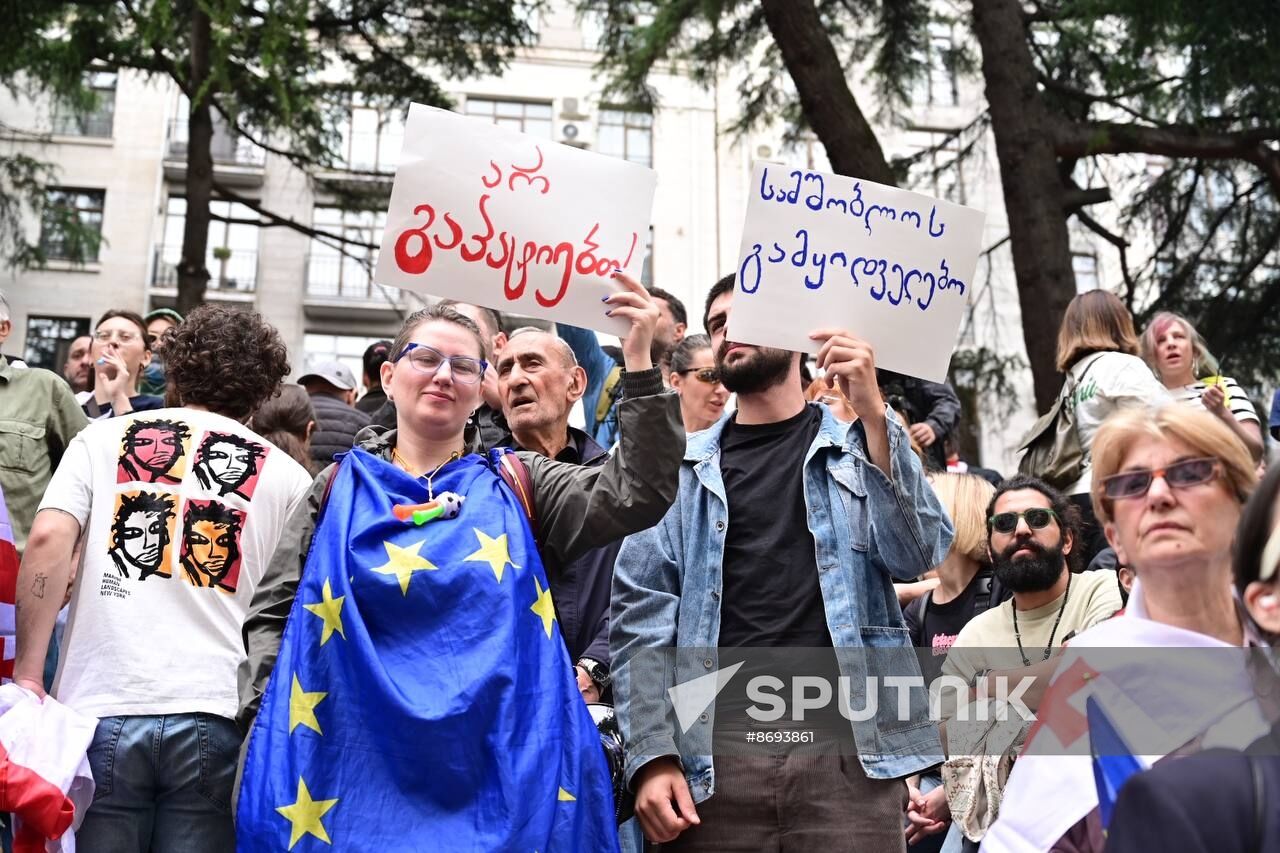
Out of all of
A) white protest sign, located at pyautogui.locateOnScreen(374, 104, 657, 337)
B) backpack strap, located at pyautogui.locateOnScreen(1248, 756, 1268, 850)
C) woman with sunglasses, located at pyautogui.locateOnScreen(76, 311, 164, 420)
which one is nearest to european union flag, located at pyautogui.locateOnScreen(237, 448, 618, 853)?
white protest sign, located at pyautogui.locateOnScreen(374, 104, 657, 337)

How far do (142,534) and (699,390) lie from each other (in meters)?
2.70

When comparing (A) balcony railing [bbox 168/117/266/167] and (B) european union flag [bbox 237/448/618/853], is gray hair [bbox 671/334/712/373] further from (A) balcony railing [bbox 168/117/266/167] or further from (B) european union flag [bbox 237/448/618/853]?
(A) balcony railing [bbox 168/117/266/167]

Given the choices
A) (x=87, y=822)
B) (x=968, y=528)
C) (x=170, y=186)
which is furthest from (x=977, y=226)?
(x=170, y=186)

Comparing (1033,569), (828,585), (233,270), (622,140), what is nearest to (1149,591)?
(828,585)

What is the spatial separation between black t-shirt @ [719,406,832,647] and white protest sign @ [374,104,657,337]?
23.7 inches

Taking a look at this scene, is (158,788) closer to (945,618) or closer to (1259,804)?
(1259,804)

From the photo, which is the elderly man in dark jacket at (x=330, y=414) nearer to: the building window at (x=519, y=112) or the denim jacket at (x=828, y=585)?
the denim jacket at (x=828, y=585)

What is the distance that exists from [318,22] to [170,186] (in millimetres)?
20489

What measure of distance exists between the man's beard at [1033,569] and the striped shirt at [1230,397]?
5.13ft

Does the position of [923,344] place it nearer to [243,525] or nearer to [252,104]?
[243,525]

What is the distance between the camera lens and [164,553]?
3465mm

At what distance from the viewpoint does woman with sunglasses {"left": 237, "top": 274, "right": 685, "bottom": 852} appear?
2795 mm

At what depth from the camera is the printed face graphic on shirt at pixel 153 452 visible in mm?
3533

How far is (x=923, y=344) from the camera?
3.82m
